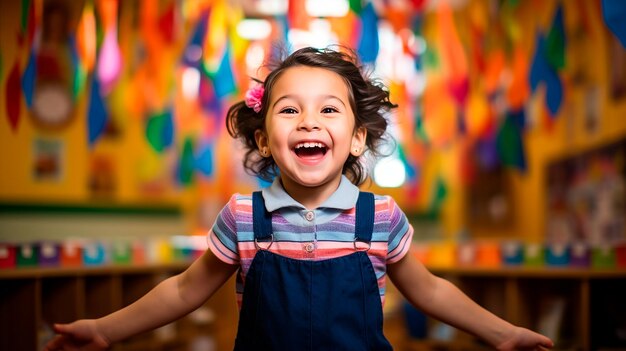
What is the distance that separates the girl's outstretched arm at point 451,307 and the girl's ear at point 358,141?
0.27 m

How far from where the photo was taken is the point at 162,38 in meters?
4.51

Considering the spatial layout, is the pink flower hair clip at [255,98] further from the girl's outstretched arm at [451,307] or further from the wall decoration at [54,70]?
the wall decoration at [54,70]

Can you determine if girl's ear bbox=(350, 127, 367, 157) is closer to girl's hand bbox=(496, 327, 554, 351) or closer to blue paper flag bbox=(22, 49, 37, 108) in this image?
girl's hand bbox=(496, 327, 554, 351)

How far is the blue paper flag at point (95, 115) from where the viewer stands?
3.60m

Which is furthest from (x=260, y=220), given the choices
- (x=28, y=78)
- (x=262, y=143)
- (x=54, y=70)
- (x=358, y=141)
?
(x=54, y=70)

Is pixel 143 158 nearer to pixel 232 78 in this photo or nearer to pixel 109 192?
pixel 109 192

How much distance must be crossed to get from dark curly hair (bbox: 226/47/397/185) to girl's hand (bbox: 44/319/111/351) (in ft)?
1.76

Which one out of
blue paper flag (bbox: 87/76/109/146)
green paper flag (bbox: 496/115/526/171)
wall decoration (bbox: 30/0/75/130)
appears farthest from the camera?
wall decoration (bbox: 30/0/75/130)

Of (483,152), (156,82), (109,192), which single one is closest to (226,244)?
(156,82)

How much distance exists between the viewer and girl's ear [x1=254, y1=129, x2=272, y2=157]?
5.34ft

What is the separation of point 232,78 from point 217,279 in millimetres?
3368

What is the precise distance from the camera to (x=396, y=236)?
5.16 feet

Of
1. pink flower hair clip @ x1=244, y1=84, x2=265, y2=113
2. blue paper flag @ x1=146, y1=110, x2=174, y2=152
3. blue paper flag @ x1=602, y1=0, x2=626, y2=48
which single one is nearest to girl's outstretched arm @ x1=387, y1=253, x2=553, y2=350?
pink flower hair clip @ x1=244, y1=84, x2=265, y2=113

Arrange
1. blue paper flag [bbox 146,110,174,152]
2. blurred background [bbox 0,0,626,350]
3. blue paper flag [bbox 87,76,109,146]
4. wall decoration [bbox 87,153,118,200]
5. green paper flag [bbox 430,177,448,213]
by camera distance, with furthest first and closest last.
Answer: green paper flag [bbox 430,177,448,213] → wall decoration [bbox 87,153,118,200] → blue paper flag [bbox 146,110,174,152] → blue paper flag [bbox 87,76,109,146] → blurred background [bbox 0,0,626,350]
